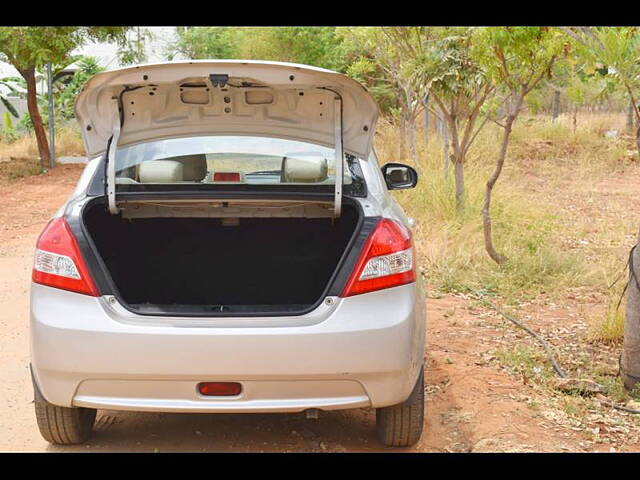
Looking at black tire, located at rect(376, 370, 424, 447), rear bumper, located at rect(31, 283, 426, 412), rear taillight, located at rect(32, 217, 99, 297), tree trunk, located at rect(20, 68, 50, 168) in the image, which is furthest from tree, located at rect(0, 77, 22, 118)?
black tire, located at rect(376, 370, 424, 447)

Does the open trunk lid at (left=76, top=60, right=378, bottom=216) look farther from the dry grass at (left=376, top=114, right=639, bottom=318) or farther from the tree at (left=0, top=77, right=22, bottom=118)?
the tree at (left=0, top=77, right=22, bottom=118)

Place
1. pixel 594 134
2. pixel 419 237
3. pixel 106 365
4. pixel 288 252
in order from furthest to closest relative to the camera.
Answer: pixel 594 134
pixel 419 237
pixel 288 252
pixel 106 365

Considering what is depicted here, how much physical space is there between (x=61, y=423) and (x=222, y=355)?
40.1 inches

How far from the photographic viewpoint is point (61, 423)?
4020mm

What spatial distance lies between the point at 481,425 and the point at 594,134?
21.3 m

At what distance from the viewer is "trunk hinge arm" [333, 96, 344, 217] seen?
3.97 metres

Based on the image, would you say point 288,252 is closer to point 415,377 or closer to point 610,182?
point 415,377

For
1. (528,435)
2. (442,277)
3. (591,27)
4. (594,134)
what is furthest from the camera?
(594,134)

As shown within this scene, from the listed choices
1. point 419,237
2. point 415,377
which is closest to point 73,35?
point 419,237

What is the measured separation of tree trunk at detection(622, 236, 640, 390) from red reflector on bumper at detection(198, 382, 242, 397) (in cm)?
263

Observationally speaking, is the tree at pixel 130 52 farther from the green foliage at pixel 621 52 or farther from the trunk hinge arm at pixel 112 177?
the trunk hinge arm at pixel 112 177

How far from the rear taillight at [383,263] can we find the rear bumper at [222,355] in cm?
4

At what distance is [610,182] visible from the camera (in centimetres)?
1842

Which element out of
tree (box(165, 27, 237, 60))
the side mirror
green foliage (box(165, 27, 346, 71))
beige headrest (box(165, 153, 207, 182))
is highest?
beige headrest (box(165, 153, 207, 182))
